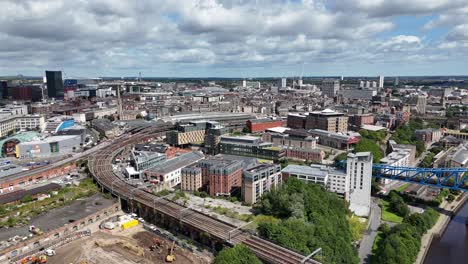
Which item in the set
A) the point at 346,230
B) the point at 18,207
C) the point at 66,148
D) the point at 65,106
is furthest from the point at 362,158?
the point at 65,106

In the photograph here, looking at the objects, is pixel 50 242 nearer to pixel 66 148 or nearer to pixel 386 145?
pixel 66 148

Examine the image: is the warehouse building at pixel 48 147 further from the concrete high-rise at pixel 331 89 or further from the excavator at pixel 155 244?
the concrete high-rise at pixel 331 89

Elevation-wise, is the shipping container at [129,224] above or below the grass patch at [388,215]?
above

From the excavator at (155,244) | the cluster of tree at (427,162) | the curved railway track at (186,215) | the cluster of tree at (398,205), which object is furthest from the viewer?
the cluster of tree at (427,162)

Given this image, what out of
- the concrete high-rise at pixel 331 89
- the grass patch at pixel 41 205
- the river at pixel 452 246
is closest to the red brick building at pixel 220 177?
the grass patch at pixel 41 205

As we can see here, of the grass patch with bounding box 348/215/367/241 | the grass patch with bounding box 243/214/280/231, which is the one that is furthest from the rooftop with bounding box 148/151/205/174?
the grass patch with bounding box 348/215/367/241

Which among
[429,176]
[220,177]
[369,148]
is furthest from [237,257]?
[369,148]
